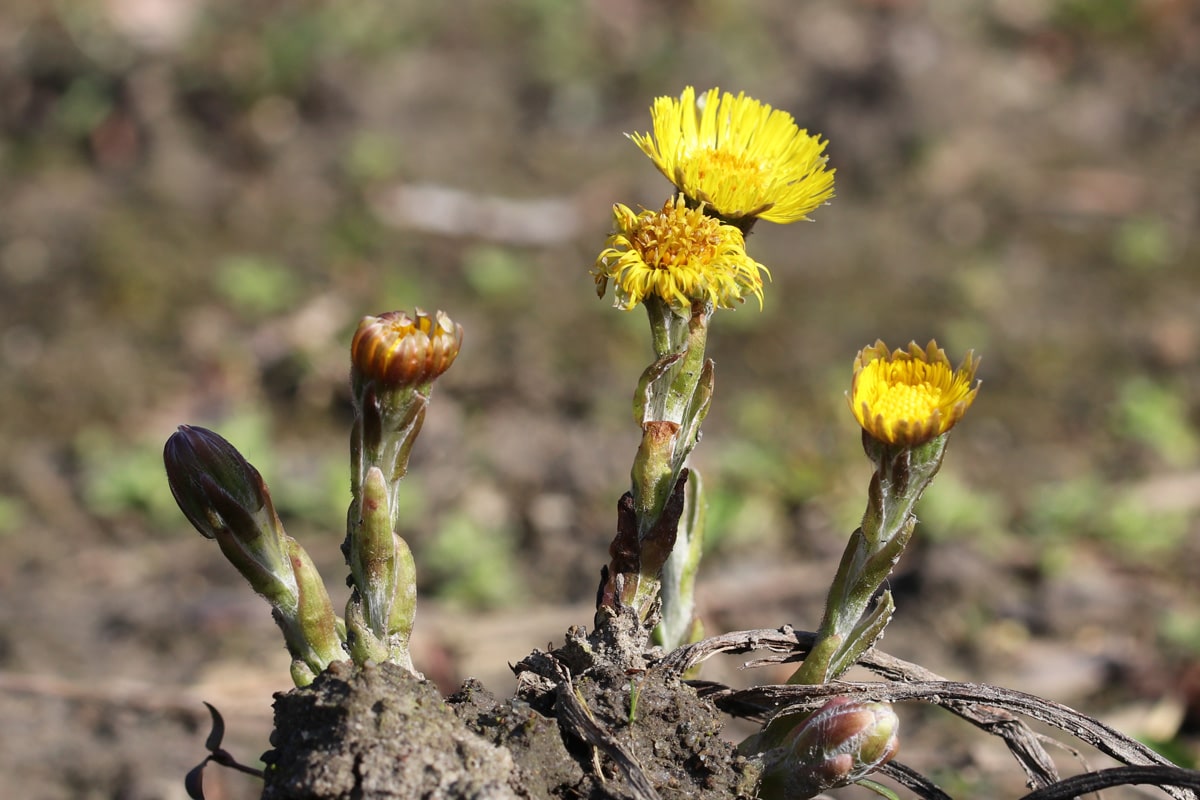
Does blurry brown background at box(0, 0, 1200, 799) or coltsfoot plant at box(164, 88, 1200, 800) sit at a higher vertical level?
blurry brown background at box(0, 0, 1200, 799)

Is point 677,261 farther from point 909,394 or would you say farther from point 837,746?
point 837,746

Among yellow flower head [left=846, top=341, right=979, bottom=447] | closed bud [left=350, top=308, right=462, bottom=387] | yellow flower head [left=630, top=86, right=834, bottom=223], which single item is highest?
yellow flower head [left=630, top=86, right=834, bottom=223]

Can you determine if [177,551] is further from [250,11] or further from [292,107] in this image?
[250,11]

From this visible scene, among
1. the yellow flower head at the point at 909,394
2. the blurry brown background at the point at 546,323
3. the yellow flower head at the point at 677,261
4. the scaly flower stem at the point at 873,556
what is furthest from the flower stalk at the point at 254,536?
the blurry brown background at the point at 546,323

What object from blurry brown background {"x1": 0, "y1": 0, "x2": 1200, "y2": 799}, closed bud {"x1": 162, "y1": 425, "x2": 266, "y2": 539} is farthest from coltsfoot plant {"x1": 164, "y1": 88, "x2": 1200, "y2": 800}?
blurry brown background {"x1": 0, "y1": 0, "x2": 1200, "y2": 799}

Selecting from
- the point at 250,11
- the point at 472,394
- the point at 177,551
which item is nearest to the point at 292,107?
the point at 250,11

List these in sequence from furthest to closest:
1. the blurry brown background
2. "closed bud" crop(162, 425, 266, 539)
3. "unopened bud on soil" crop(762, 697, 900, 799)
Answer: the blurry brown background
"closed bud" crop(162, 425, 266, 539)
"unopened bud on soil" crop(762, 697, 900, 799)

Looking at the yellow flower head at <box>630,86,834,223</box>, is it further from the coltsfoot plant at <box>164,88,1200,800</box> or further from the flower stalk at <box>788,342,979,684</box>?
the flower stalk at <box>788,342,979,684</box>
